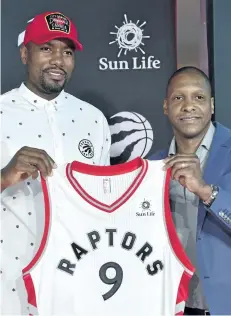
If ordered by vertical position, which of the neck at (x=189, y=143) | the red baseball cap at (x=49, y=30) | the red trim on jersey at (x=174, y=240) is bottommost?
the red trim on jersey at (x=174, y=240)

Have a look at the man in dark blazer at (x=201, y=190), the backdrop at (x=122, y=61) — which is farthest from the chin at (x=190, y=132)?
the backdrop at (x=122, y=61)

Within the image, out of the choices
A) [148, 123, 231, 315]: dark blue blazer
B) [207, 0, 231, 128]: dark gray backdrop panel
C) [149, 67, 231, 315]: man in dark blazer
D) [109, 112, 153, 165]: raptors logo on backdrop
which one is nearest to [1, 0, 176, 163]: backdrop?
[109, 112, 153, 165]: raptors logo on backdrop

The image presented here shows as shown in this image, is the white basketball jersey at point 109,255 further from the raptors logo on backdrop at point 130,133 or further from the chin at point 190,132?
the raptors logo on backdrop at point 130,133

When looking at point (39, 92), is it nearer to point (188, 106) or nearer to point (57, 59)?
point (57, 59)

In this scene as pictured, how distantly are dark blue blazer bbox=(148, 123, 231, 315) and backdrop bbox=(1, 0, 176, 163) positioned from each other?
0.71 m

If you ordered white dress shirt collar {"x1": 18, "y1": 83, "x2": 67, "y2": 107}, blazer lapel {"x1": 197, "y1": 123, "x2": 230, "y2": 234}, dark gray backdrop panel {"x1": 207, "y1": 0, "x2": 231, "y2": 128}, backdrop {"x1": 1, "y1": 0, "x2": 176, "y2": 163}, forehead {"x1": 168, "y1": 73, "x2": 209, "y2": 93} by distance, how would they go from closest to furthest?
blazer lapel {"x1": 197, "y1": 123, "x2": 230, "y2": 234} → forehead {"x1": 168, "y1": 73, "x2": 209, "y2": 93} → white dress shirt collar {"x1": 18, "y1": 83, "x2": 67, "y2": 107} → dark gray backdrop panel {"x1": 207, "y1": 0, "x2": 231, "y2": 128} → backdrop {"x1": 1, "y1": 0, "x2": 176, "y2": 163}

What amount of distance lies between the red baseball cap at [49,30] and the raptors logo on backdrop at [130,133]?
54 cm

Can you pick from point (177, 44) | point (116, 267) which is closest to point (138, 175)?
point (116, 267)

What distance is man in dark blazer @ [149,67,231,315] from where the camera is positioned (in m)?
1.50

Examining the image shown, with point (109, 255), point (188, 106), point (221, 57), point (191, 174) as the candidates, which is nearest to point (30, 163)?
point (109, 255)

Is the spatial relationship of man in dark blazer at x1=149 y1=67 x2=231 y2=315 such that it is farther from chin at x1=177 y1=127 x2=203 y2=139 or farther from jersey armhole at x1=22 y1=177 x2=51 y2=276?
jersey armhole at x1=22 y1=177 x2=51 y2=276

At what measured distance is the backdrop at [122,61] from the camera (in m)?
2.31

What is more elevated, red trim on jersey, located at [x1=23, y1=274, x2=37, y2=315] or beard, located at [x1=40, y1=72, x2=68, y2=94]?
beard, located at [x1=40, y1=72, x2=68, y2=94]

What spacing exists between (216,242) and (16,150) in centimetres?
79
